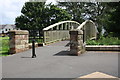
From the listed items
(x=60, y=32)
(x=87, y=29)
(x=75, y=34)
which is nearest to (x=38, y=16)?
(x=60, y=32)

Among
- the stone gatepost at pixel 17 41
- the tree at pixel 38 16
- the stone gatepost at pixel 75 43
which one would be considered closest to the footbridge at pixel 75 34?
the stone gatepost at pixel 75 43

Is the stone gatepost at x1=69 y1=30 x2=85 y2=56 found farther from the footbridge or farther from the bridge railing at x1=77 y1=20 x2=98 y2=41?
the bridge railing at x1=77 y1=20 x2=98 y2=41

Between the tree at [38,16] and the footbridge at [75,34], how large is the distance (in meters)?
6.48

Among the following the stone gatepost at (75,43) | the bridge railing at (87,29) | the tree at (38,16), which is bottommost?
the stone gatepost at (75,43)

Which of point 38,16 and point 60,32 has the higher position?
point 38,16

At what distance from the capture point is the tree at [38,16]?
25031 millimetres

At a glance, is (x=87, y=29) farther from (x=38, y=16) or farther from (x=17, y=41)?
(x=38, y=16)

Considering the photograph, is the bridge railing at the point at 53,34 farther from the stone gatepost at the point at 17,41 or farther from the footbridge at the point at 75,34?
the stone gatepost at the point at 17,41

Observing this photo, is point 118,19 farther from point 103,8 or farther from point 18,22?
point 103,8

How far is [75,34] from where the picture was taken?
336 inches

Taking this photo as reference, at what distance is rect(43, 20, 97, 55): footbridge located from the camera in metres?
8.49

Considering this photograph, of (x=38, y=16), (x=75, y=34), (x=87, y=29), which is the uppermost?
(x=38, y=16)

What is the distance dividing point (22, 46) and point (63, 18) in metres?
17.1

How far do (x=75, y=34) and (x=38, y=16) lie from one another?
18419 mm
